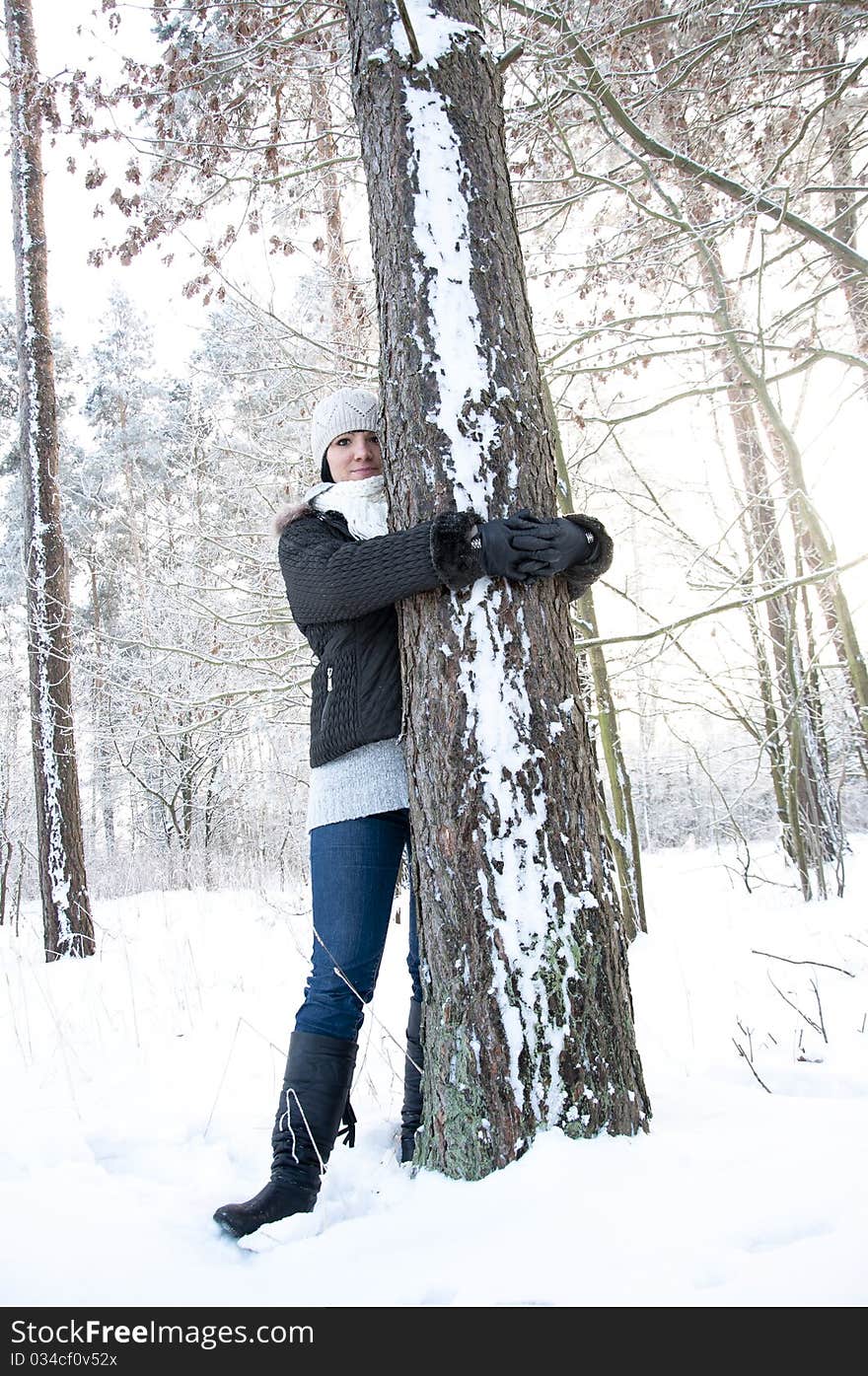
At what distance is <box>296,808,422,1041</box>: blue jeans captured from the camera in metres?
1.88

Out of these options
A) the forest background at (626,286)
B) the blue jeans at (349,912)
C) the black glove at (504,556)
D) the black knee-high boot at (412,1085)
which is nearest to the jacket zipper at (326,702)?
the blue jeans at (349,912)

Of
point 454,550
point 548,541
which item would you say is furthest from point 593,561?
point 454,550

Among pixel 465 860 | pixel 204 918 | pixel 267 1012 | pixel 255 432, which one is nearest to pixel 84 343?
pixel 255 432

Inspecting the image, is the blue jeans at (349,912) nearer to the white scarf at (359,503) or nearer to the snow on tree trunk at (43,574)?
the white scarf at (359,503)

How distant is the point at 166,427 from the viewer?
18.7 metres

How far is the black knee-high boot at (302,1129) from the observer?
1.65 metres

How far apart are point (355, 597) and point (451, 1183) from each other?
1.30 metres

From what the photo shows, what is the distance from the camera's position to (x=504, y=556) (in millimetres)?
1777

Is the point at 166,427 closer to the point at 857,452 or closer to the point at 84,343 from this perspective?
the point at 84,343

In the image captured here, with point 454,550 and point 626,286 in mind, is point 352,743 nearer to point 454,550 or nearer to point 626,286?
point 454,550

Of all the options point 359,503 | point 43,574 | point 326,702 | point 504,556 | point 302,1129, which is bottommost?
point 302,1129

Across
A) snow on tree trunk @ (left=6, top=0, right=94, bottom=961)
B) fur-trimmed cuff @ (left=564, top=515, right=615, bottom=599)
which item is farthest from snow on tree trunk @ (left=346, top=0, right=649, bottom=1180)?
snow on tree trunk @ (left=6, top=0, right=94, bottom=961)

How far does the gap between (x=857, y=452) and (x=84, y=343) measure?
786 inches

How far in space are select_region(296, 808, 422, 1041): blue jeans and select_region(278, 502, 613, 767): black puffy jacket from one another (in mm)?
218
